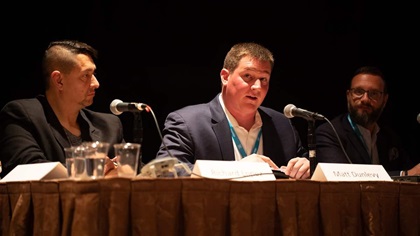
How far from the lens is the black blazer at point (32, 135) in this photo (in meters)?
3.18

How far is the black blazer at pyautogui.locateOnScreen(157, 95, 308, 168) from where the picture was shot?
11.6ft

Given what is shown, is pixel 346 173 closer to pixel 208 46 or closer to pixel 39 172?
pixel 39 172

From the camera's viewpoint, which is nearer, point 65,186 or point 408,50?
point 65,186

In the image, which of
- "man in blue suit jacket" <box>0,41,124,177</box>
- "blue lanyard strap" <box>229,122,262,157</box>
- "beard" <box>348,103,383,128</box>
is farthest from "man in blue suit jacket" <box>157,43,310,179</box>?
"beard" <box>348,103,383,128</box>

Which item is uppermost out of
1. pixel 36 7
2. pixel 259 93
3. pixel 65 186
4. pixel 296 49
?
pixel 36 7

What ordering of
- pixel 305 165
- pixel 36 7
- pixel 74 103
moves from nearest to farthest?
pixel 305 165, pixel 74 103, pixel 36 7

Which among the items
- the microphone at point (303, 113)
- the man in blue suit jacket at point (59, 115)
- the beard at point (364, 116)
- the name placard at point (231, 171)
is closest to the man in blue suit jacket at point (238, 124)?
the man in blue suit jacket at point (59, 115)

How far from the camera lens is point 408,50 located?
5.03 metres

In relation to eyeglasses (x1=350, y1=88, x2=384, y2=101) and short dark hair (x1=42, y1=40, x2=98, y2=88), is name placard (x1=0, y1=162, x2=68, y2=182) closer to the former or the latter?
short dark hair (x1=42, y1=40, x2=98, y2=88)

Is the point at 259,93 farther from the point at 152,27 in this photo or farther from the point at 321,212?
the point at 321,212

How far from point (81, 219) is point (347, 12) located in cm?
353

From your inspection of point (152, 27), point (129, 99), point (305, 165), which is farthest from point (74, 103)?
point (305, 165)

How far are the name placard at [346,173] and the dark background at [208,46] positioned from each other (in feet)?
6.96

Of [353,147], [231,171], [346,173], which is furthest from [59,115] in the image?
[353,147]
